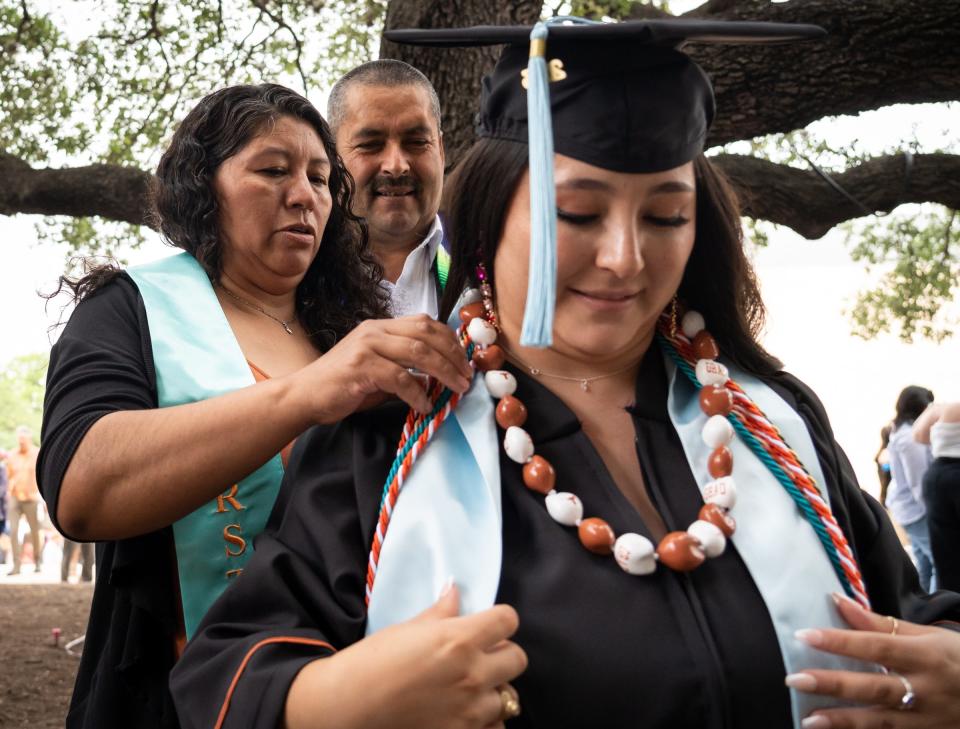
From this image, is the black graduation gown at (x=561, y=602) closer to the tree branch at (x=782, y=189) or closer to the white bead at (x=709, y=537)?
the white bead at (x=709, y=537)

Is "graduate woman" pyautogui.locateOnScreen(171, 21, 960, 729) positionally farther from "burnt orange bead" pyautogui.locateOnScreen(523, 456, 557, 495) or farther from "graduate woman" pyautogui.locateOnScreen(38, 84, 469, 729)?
"graduate woman" pyautogui.locateOnScreen(38, 84, 469, 729)

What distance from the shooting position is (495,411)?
63.3 inches

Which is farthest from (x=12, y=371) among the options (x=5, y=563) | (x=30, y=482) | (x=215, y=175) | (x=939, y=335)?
(x=215, y=175)

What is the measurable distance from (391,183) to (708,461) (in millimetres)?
1768

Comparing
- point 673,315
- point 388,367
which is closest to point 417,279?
point 673,315

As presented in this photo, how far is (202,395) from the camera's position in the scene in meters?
2.02

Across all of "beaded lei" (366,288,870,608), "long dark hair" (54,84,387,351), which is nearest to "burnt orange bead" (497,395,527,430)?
"beaded lei" (366,288,870,608)

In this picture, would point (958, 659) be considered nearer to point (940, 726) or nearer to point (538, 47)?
point (940, 726)

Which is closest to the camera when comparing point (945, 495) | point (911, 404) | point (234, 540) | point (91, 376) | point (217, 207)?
point (91, 376)

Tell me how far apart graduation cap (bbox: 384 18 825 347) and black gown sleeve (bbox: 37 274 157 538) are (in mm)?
808

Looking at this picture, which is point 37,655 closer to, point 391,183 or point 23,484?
point 23,484

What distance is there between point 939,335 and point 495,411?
8.12 m

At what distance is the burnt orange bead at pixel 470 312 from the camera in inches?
66.2

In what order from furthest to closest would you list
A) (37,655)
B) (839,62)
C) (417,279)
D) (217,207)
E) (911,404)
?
(37,655) < (911,404) < (839,62) < (417,279) < (217,207)
